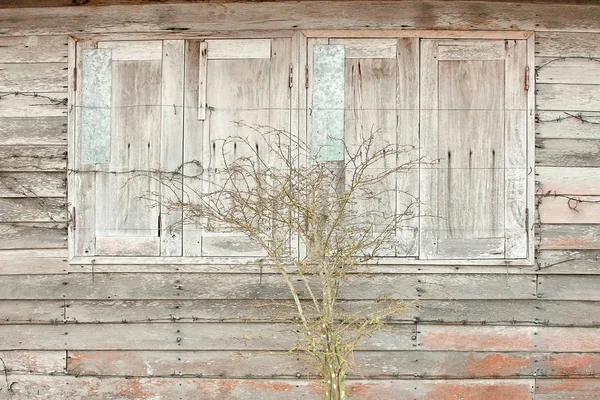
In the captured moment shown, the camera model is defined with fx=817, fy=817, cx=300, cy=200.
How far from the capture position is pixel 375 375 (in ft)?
18.2

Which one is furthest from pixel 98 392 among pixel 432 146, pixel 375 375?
pixel 432 146

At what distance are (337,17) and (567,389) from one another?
118 inches

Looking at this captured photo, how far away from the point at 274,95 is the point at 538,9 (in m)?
1.93

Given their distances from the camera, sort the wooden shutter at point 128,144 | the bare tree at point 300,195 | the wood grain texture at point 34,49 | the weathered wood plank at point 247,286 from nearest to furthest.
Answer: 1. the bare tree at point 300,195
2. the weathered wood plank at point 247,286
3. the wooden shutter at point 128,144
4. the wood grain texture at point 34,49

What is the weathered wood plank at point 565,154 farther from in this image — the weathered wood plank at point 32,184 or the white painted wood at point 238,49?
the weathered wood plank at point 32,184

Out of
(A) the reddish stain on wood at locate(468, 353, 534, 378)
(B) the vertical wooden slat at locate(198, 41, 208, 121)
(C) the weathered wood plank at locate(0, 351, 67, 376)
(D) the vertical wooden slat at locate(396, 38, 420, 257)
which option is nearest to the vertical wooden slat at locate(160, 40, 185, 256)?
(B) the vertical wooden slat at locate(198, 41, 208, 121)

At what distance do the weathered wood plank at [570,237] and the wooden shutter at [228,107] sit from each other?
193cm

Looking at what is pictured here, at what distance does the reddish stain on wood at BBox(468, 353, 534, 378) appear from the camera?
18.2ft

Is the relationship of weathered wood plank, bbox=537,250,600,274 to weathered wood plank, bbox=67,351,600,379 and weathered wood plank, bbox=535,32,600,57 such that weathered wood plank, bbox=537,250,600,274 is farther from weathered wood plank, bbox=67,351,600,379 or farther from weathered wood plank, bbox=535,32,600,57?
weathered wood plank, bbox=535,32,600,57

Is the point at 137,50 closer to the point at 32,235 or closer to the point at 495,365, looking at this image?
the point at 32,235

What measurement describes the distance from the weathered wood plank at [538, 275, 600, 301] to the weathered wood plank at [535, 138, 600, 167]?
0.78m

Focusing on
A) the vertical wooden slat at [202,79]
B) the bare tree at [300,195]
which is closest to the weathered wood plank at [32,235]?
the bare tree at [300,195]

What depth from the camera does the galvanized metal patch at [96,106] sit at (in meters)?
5.70

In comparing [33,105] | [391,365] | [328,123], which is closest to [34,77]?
[33,105]
